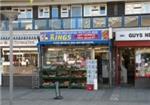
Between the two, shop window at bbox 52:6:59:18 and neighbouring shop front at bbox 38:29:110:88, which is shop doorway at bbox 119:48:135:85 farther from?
shop window at bbox 52:6:59:18

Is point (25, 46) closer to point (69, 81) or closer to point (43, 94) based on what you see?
point (69, 81)

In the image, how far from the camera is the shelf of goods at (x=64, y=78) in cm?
2858

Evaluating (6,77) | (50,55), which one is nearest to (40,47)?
(50,55)

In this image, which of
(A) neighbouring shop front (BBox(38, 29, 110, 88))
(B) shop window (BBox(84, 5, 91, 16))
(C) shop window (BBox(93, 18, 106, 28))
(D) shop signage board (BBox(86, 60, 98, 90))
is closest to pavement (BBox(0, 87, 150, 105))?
(D) shop signage board (BBox(86, 60, 98, 90))

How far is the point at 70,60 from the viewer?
30375 millimetres

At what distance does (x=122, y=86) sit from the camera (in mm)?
29312

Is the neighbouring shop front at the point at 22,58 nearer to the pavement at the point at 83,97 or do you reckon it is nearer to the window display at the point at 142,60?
the pavement at the point at 83,97

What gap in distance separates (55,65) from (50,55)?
39.8 inches

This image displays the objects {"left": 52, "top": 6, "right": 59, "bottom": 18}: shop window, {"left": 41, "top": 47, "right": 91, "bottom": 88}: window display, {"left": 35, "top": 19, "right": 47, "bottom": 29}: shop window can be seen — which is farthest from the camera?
{"left": 52, "top": 6, "right": 59, "bottom": 18}: shop window

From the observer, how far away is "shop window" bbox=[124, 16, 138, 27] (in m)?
29.4

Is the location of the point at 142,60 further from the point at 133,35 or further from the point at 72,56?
the point at 72,56

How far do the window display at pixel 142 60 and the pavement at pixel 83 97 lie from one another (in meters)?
1.46

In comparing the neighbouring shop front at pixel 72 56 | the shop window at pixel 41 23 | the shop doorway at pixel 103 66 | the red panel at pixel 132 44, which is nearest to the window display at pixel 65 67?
the neighbouring shop front at pixel 72 56

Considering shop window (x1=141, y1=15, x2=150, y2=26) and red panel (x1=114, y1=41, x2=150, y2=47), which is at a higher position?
shop window (x1=141, y1=15, x2=150, y2=26)
